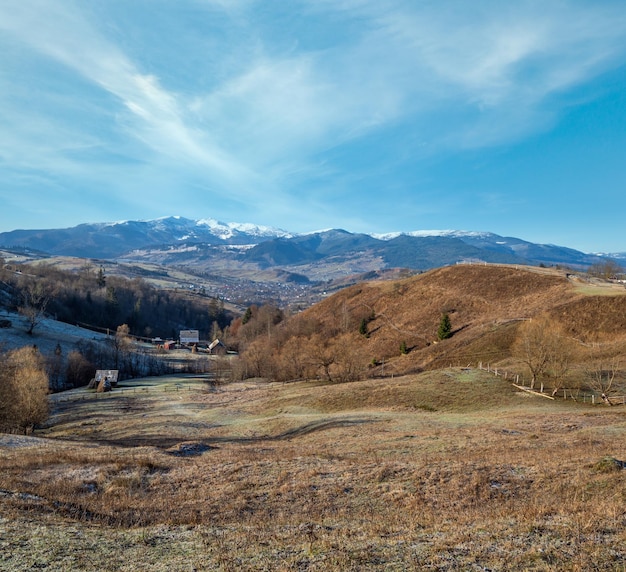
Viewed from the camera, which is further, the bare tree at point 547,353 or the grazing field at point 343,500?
the bare tree at point 547,353

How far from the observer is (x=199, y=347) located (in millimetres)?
185125

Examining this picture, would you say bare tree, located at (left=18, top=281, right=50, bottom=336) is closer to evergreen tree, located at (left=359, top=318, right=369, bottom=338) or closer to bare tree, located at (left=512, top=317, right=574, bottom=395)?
evergreen tree, located at (left=359, top=318, right=369, bottom=338)

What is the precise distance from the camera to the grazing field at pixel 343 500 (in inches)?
403

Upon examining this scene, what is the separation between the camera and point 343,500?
16766mm

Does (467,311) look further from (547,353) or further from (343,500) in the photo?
(343,500)

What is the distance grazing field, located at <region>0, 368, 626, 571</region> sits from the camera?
10.2 m

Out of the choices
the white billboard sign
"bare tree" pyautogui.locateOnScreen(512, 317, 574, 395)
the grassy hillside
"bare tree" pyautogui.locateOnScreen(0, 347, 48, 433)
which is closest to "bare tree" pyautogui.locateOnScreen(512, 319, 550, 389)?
"bare tree" pyautogui.locateOnScreen(512, 317, 574, 395)

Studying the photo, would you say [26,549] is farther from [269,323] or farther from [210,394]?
[269,323]

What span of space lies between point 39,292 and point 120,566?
192907 millimetres

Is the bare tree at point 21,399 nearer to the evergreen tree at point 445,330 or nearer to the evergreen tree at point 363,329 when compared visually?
the evergreen tree at point 445,330

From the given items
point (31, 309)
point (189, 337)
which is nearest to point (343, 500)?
point (31, 309)

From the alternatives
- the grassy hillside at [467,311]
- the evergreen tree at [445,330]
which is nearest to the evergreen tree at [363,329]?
the grassy hillside at [467,311]

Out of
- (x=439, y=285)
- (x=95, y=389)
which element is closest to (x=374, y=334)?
(x=439, y=285)

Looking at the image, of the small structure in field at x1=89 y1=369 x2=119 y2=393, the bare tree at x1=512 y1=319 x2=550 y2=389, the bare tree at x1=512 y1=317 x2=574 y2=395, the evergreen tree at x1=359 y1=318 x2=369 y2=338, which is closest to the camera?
the bare tree at x1=512 y1=317 x2=574 y2=395
